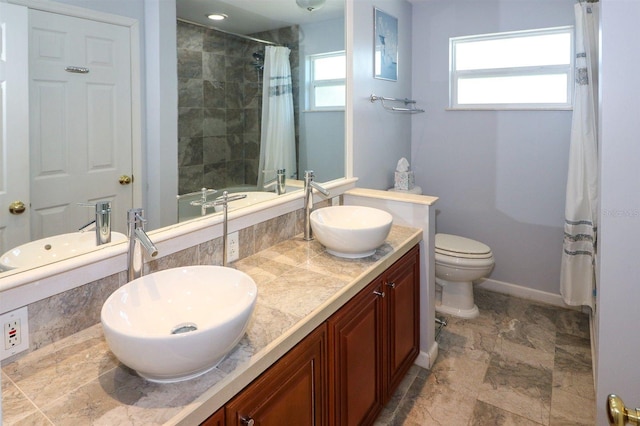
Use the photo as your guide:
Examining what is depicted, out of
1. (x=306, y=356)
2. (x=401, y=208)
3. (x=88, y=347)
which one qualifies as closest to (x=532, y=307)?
(x=401, y=208)

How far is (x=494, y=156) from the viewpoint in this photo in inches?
133

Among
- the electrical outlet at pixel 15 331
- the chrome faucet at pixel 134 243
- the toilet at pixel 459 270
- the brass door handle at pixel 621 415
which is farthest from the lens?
the toilet at pixel 459 270

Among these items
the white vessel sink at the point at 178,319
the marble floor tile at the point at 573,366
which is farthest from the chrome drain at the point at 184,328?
the marble floor tile at the point at 573,366

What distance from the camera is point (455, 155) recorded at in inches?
140

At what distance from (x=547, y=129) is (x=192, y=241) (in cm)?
277

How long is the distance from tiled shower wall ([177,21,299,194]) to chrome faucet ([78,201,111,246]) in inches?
12.7

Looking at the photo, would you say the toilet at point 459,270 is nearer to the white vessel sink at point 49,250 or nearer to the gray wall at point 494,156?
the gray wall at point 494,156

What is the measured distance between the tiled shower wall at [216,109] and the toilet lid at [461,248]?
1.61m

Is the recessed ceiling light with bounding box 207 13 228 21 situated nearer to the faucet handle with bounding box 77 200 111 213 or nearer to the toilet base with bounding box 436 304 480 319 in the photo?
the faucet handle with bounding box 77 200 111 213

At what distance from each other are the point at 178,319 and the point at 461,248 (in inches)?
89.1

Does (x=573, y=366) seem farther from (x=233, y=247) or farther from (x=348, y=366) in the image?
(x=233, y=247)

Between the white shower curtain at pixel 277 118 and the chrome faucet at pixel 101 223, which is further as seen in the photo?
the white shower curtain at pixel 277 118

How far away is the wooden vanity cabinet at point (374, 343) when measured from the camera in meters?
1.57

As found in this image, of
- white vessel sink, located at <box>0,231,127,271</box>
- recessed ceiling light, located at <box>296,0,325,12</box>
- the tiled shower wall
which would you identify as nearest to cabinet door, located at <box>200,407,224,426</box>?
white vessel sink, located at <box>0,231,127,271</box>
